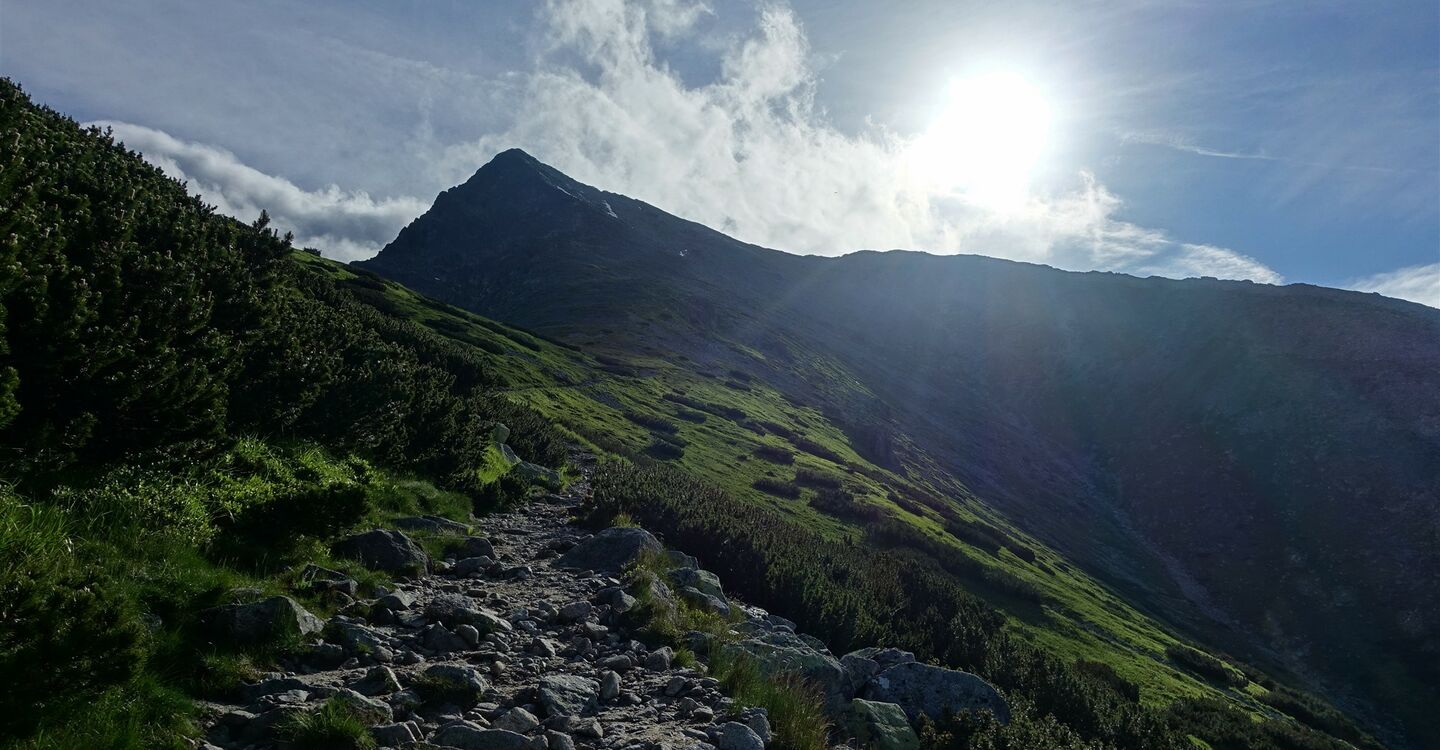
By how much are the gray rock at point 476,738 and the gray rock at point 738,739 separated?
224 centimetres

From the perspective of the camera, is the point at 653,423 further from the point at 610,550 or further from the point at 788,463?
the point at 610,550

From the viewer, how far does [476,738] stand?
23.1ft

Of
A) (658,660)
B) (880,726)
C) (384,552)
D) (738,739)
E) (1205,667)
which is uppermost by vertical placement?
(738,739)

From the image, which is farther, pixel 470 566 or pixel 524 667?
pixel 470 566

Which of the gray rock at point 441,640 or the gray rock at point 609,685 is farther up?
the gray rock at point 609,685

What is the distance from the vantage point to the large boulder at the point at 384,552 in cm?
1206

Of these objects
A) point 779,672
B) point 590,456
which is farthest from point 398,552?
point 590,456

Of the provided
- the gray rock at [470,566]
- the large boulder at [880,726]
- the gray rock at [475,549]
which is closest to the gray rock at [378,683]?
the gray rock at [470,566]

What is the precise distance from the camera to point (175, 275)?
11328 mm

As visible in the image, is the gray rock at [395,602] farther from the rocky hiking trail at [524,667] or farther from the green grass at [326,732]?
the green grass at [326,732]

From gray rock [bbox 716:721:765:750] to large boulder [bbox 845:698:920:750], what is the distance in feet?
9.40

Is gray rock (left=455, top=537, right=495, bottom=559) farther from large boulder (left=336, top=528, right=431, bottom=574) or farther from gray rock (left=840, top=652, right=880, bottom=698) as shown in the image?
gray rock (left=840, top=652, right=880, bottom=698)

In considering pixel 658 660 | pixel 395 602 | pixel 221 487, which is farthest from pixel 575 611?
pixel 221 487

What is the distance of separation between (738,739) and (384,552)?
299 inches
